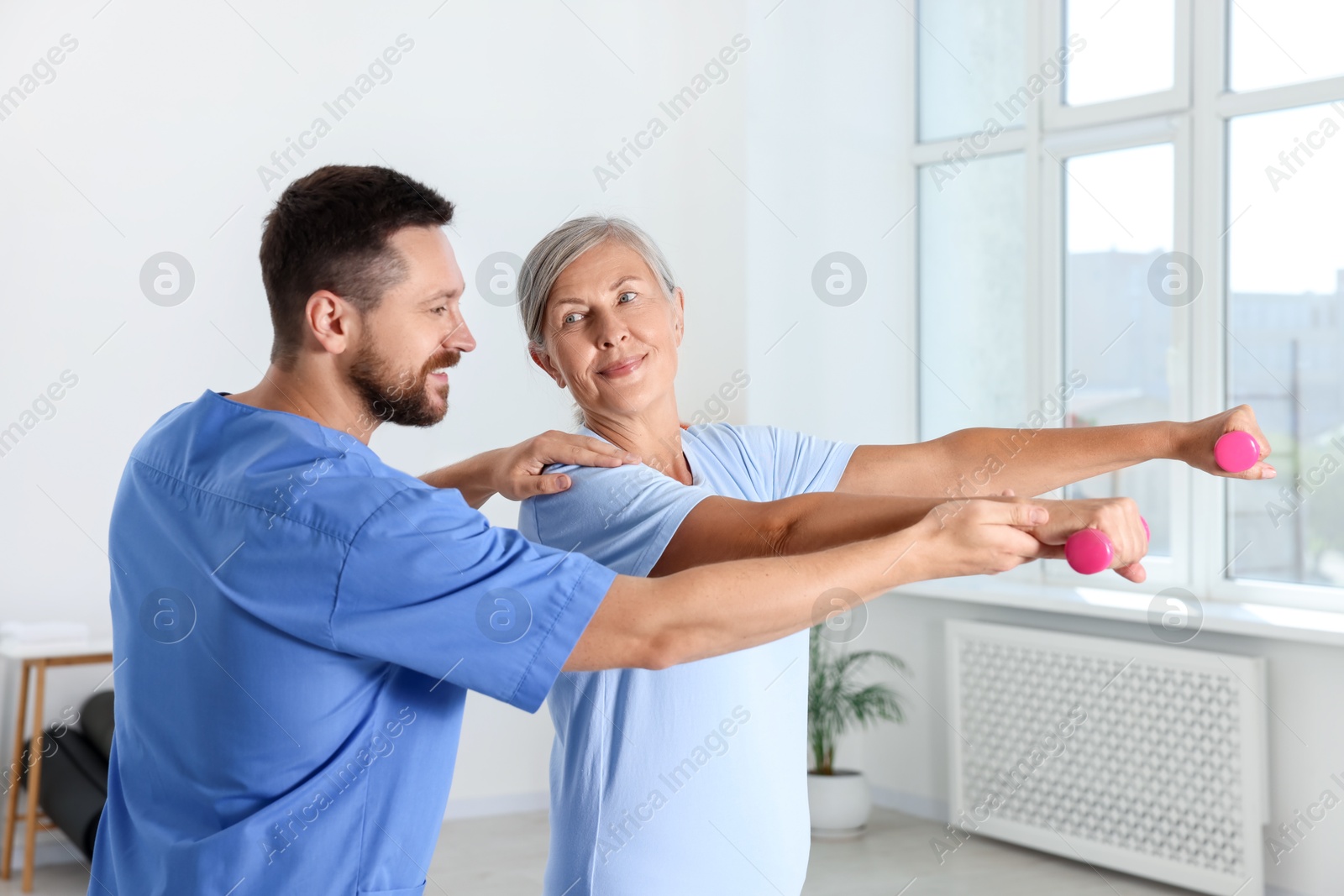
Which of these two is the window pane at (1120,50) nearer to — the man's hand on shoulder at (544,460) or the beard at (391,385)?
the man's hand on shoulder at (544,460)

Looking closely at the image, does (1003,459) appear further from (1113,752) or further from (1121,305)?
(1121,305)

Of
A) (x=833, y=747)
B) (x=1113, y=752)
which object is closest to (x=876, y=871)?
(x=833, y=747)

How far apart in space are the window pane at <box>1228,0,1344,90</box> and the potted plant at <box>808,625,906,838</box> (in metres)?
2.28

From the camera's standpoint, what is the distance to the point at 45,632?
3.70 meters

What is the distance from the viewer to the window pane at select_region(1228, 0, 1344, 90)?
363 cm

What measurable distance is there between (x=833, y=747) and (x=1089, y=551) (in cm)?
352

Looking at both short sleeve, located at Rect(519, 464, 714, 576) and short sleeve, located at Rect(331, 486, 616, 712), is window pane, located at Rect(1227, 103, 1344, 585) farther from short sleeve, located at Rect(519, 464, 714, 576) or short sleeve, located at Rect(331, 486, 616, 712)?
short sleeve, located at Rect(331, 486, 616, 712)

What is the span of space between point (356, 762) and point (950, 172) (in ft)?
13.7

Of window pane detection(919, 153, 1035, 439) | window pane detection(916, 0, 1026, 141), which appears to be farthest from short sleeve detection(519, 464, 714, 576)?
window pane detection(916, 0, 1026, 141)

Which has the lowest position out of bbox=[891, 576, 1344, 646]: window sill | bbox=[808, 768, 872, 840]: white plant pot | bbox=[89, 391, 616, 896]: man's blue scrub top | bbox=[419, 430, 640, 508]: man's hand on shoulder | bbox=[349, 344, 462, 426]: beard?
bbox=[808, 768, 872, 840]: white plant pot

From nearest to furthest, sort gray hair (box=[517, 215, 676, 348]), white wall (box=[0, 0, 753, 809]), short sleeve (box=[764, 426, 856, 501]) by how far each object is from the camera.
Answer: gray hair (box=[517, 215, 676, 348]) < short sleeve (box=[764, 426, 856, 501]) < white wall (box=[0, 0, 753, 809])

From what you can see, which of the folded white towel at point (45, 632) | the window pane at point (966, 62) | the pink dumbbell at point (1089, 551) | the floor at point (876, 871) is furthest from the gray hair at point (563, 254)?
the window pane at point (966, 62)

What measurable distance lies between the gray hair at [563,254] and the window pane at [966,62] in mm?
3422

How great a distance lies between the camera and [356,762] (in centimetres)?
115
